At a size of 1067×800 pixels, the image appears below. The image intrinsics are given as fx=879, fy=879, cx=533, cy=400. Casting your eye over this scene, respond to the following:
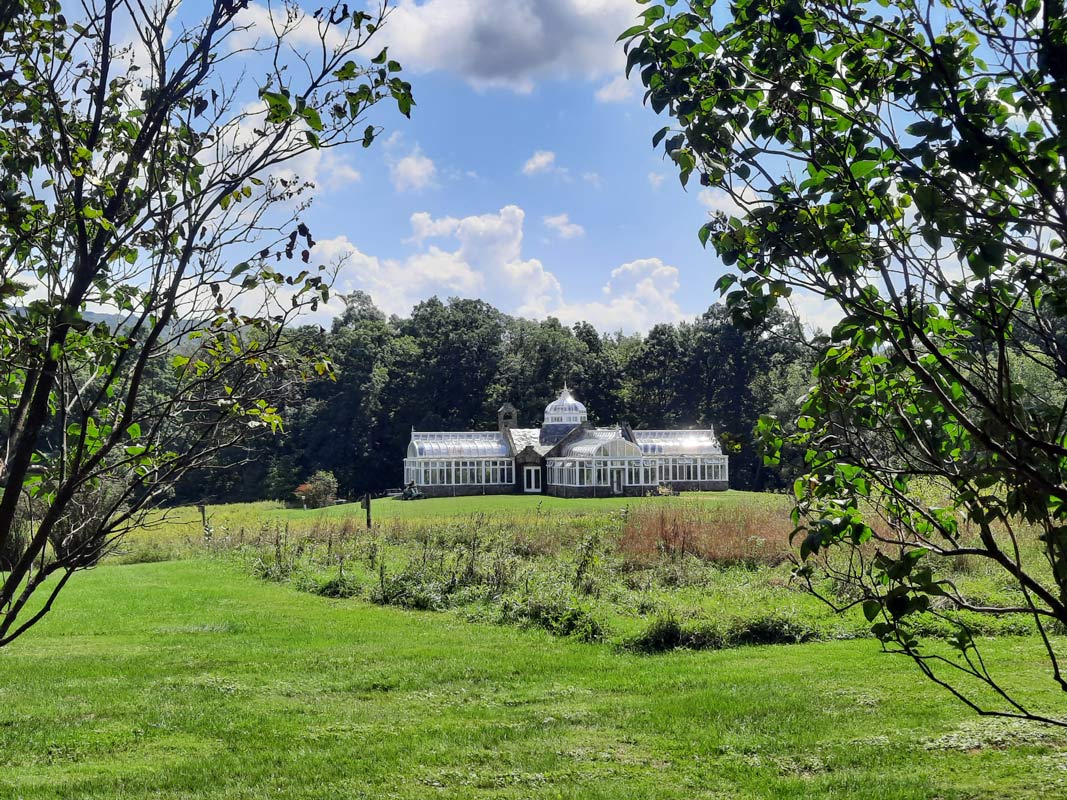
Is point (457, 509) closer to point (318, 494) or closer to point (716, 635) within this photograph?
point (318, 494)

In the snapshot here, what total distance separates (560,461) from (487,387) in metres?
14.9

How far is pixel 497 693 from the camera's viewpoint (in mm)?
8367

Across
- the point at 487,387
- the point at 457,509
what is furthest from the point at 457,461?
the point at 487,387

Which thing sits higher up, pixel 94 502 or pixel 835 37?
pixel 835 37

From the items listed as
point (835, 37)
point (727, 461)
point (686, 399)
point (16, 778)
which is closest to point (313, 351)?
point (835, 37)

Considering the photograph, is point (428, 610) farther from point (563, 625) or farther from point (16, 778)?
point (16, 778)

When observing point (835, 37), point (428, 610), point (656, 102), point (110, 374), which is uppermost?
point (835, 37)

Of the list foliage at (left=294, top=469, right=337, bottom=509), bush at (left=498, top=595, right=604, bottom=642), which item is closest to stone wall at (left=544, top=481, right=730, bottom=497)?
foliage at (left=294, top=469, right=337, bottom=509)

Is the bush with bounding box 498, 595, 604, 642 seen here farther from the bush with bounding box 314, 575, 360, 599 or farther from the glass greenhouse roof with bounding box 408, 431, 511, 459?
the glass greenhouse roof with bounding box 408, 431, 511, 459

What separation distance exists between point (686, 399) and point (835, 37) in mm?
52104

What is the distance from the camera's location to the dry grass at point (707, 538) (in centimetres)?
1631

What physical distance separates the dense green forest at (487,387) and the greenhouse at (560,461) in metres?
8.09

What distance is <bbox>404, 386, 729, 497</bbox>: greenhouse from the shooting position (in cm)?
4041

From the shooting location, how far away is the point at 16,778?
608cm
